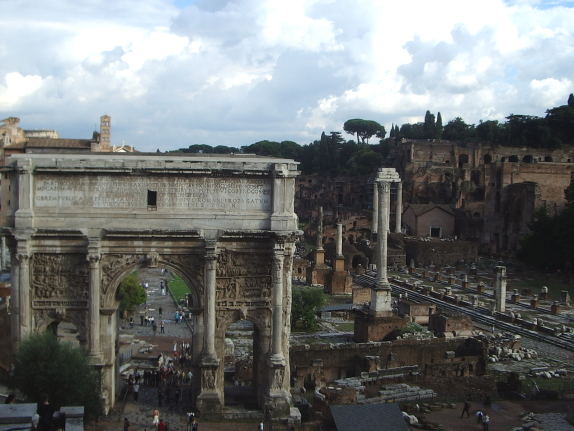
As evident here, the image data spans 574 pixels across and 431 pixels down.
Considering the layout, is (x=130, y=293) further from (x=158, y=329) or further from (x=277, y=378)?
(x=277, y=378)

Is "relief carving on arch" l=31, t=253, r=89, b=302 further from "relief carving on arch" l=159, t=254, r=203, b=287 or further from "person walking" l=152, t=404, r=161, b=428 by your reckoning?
"person walking" l=152, t=404, r=161, b=428

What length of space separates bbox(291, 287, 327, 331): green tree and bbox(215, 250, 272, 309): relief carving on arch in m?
14.0

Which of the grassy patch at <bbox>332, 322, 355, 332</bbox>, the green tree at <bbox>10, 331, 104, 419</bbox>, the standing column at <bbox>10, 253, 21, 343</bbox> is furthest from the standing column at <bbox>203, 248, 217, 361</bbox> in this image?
the grassy patch at <bbox>332, 322, 355, 332</bbox>

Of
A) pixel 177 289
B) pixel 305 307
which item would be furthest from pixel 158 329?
pixel 177 289

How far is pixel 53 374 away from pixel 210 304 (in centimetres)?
382

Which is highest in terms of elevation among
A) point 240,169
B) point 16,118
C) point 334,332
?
point 16,118

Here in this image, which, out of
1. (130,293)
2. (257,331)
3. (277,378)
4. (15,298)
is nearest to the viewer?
(15,298)

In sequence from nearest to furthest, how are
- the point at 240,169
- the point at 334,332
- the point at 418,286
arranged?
the point at 240,169
the point at 334,332
the point at 418,286

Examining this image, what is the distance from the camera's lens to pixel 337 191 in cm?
9600

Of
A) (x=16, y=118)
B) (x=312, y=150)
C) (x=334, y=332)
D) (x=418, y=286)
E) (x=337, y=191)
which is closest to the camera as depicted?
(x=334, y=332)

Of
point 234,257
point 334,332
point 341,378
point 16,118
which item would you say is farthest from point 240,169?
point 16,118

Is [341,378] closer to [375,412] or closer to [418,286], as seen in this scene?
[375,412]

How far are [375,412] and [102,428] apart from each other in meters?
6.28

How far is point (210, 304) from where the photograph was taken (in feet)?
51.4
